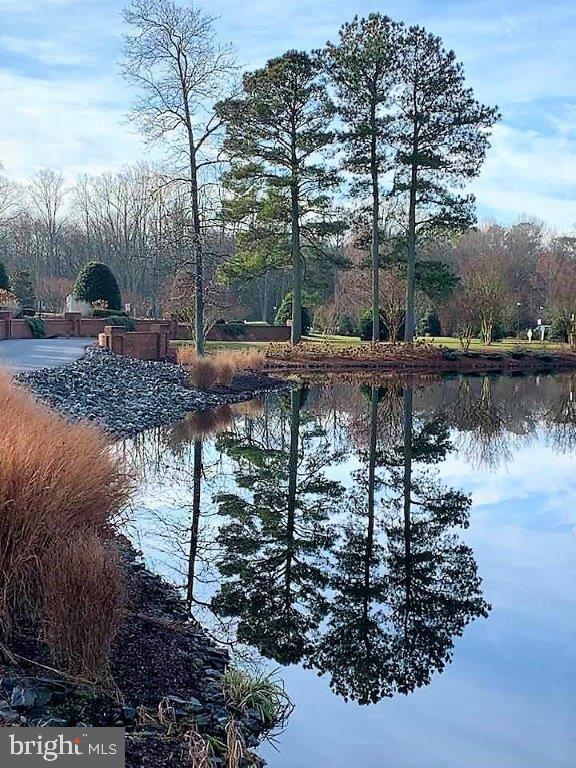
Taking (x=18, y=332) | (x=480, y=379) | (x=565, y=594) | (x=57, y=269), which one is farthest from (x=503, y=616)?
(x=57, y=269)

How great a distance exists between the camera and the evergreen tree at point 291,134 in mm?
26547

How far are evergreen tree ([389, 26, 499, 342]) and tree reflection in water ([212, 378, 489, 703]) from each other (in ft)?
62.6

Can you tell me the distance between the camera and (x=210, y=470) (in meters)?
10.5

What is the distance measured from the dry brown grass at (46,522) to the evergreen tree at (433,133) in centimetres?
2459

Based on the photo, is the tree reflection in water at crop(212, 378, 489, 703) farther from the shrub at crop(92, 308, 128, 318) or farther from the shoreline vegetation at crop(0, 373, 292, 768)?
the shrub at crop(92, 308, 128, 318)

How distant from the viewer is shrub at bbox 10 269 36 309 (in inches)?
1464

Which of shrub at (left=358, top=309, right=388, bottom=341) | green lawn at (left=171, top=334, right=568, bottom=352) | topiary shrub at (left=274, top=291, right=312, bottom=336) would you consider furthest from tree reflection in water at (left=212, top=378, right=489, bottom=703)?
topiary shrub at (left=274, top=291, right=312, bottom=336)

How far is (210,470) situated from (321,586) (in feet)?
15.0

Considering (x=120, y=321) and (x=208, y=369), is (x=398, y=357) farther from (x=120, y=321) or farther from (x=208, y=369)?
(x=208, y=369)

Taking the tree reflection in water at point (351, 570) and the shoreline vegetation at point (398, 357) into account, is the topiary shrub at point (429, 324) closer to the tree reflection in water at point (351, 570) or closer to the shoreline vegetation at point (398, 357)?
the shoreline vegetation at point (398, 357)

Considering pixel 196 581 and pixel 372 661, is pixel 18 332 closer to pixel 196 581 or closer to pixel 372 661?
pixel 196 581

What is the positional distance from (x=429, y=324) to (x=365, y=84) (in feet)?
48.9

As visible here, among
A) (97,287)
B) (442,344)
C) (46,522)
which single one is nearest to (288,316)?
(442,344)

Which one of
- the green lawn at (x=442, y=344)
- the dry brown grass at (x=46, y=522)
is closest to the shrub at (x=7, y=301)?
the green lawn at (x=442, y=344)
